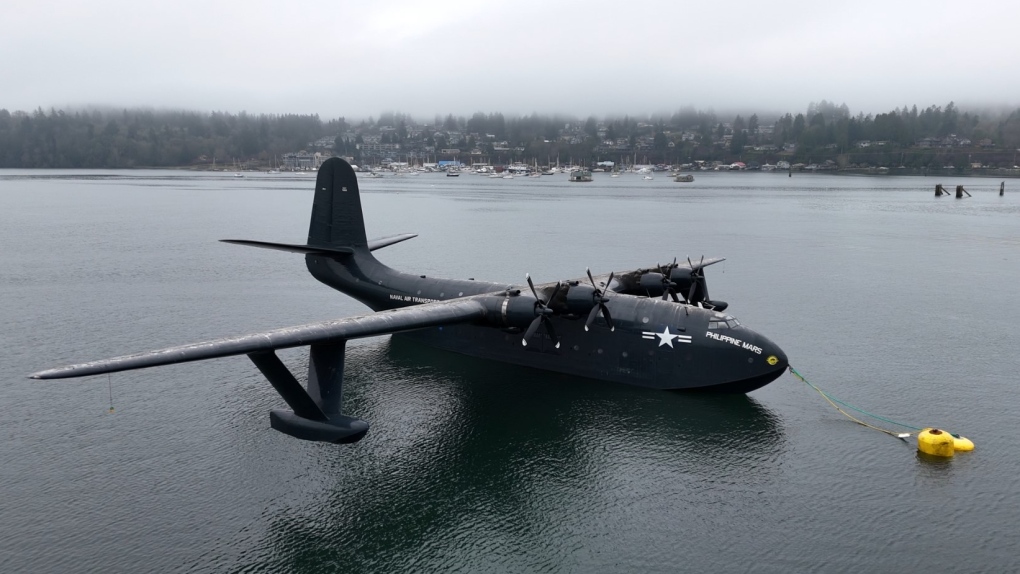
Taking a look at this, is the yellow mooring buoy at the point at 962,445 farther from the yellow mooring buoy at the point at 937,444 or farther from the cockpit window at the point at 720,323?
the cockpit window at the point at 720,323

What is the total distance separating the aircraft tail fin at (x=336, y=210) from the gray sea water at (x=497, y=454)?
6.55 meters

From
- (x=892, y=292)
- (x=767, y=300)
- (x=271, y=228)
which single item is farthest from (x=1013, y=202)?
(x=271, y=228)

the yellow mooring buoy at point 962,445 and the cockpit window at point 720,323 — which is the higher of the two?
the cockpit window at point 720,323

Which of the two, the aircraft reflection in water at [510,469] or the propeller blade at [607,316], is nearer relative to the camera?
the aircraft reflection in water at [510,469]

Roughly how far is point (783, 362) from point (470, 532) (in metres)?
16.3

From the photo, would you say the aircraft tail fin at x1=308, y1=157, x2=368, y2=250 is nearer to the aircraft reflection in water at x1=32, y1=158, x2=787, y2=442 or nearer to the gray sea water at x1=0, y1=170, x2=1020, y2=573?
the aircraft reflection in water at x1=32, y1=158, x2=787, y2=442

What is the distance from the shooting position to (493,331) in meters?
35.3

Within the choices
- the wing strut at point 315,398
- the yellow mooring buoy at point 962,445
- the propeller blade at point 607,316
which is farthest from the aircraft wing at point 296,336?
the yellow mooring buoy at point 962,445

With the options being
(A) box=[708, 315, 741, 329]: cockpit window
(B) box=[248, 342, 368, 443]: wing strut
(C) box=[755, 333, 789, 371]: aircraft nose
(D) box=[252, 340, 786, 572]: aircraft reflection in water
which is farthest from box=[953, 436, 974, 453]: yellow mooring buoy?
(B) box=[248, 342, 368, 443]: wing strut

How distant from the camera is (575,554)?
1966 cm

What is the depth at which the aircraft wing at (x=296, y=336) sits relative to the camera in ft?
61.8

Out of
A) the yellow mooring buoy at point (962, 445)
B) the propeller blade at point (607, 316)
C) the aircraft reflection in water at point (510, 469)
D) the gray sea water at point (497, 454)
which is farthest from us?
the propeller blade at point (607, 316)

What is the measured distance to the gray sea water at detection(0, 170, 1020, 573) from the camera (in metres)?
19.9

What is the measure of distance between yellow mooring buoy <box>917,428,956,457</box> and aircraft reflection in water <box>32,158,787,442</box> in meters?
5.93
